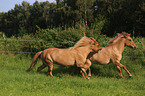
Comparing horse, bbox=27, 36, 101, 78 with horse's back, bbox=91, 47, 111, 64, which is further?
horse's back, bbox=91, 47, 111, 64

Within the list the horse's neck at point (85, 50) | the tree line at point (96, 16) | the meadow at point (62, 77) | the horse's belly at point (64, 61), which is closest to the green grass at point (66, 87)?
the meadow at point (62, 77)

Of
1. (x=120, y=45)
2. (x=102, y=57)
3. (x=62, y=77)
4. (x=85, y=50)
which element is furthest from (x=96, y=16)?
(x=62, y=77)

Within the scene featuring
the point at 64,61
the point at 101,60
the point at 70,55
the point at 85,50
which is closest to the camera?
the point at 64,61

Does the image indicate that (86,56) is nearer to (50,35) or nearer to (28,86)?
(28,86)

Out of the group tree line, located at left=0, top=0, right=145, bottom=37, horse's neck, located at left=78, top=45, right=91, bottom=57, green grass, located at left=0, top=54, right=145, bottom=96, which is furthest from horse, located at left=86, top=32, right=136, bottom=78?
tree line, located at left=0, top=0, right=145, bottom=37

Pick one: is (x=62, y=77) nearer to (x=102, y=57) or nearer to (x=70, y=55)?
(x=70, y=55)

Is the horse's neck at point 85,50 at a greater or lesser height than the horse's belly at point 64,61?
greater

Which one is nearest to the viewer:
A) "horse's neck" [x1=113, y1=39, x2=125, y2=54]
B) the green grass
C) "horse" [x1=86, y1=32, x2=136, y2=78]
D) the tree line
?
the green grass

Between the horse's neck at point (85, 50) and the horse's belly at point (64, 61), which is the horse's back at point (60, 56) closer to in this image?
the horse's belly at point (64, 61)

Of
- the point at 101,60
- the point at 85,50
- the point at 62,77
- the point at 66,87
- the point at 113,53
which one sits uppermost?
the point at 85,50

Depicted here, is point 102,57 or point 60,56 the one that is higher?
point 60,56

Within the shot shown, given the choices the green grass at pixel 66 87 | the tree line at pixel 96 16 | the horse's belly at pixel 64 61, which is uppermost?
the tree line at pixel 96 16

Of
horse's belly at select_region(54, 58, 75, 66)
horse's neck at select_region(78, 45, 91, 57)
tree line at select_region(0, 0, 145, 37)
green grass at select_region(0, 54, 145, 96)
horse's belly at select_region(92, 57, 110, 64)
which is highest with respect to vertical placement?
tree line at select_region(0, 0, 145, 37)

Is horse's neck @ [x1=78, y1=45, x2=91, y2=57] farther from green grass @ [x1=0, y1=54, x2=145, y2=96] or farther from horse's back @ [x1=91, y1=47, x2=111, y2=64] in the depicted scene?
green grass @ [x1=0, y1=54, x2=145, y2=96]
